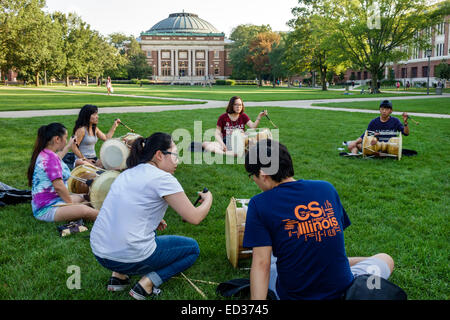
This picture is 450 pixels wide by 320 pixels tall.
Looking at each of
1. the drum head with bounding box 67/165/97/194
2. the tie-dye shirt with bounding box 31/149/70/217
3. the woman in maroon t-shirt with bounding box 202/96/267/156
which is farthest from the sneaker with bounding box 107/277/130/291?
the woman in maroon t-shirt with bounding box 202/96/267/156

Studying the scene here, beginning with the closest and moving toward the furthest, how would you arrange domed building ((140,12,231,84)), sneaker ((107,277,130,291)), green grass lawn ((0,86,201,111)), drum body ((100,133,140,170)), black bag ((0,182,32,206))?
sneaker ((107,277,130,291))
black bag ((0,182,32,206))
drum body ((100,133,140,170))
green grass lawn ((0,86,201,111))
domed building ((140,12,231,84))

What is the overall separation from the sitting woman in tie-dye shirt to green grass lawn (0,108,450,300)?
8.9 inches

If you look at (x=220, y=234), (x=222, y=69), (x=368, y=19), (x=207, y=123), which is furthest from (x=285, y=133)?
(x=222, y=69)

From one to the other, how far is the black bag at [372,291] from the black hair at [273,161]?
0.86 m

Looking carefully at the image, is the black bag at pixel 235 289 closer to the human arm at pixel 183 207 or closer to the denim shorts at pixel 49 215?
the human arm at pixel 183 207

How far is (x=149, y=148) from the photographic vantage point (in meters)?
3.31

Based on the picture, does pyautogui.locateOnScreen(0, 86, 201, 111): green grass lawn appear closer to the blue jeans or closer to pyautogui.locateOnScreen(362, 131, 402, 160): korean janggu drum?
pyautogui.locateOnScreen(362, 131, 402, 160): korean janggu drum

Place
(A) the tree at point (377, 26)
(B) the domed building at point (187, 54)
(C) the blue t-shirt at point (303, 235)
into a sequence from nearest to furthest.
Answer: (C) the blue t-shirt at point (303, 235), (A) the tree at point (377, 26), (B) the domed building at point (187, 54)

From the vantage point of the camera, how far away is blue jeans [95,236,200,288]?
335cm

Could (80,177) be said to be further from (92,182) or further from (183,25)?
(183,25)

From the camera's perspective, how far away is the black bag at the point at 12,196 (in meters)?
5.86

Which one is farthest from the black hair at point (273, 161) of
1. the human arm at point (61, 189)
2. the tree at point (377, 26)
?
the tree at point (377, 26)

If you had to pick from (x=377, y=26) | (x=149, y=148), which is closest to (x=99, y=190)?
(x=149, y=148)

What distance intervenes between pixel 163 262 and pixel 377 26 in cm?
4358
